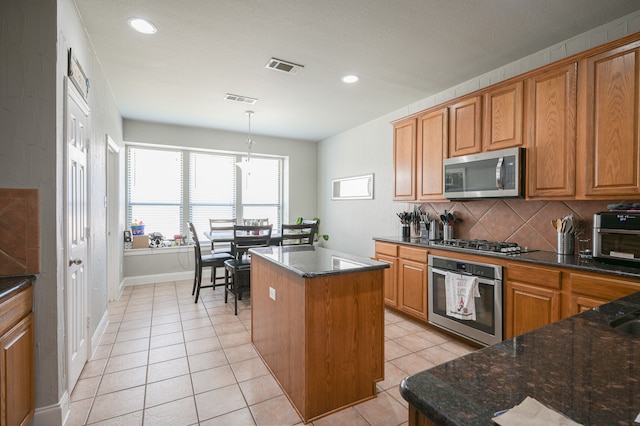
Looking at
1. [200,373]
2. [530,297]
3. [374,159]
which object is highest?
[374,159]

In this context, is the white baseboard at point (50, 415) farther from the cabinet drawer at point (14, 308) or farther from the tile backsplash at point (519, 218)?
the tile backsplash at point (519, 218)

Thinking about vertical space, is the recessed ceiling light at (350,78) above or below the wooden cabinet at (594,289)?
above

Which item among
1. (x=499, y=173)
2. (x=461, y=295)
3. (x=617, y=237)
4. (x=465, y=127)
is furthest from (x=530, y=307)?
(x=465, y=127)

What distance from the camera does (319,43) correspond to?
2.64 metres

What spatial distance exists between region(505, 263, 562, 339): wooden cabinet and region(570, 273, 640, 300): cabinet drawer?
117 millimetres

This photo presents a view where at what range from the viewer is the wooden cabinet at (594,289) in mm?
1869

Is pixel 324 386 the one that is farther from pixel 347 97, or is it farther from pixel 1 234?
pixel 347 97

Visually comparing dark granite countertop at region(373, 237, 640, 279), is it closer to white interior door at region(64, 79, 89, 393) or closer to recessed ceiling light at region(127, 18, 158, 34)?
white interior door at region(64, 79, 89, 393)

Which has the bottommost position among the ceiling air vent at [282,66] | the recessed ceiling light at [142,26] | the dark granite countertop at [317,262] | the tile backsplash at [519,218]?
the dark granite countertop at [317,262]

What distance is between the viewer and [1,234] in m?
1.70

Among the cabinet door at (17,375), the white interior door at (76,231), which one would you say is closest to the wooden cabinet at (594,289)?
the cabinet door at (17,375)

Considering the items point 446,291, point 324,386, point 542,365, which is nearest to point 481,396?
point 542,365

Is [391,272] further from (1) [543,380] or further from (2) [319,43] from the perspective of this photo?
(1) [543,380]

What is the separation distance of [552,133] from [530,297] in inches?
52.3
